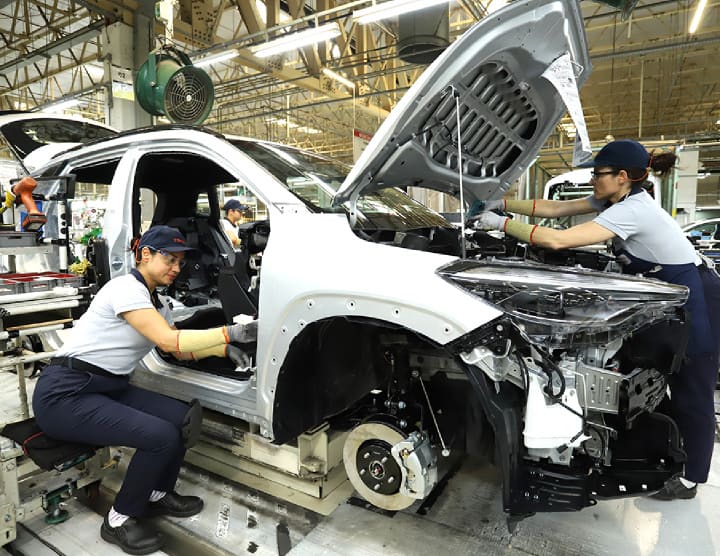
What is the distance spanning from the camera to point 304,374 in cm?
204

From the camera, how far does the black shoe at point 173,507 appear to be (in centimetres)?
225

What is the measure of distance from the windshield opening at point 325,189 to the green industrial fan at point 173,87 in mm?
1945

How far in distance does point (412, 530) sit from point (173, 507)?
1135mm

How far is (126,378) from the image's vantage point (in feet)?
7.27

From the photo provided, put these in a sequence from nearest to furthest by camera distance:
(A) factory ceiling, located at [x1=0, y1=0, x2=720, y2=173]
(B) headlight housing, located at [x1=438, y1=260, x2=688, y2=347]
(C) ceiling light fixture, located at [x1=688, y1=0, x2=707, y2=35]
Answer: (B) headlight housing, located at [x1=438, y1=260, x2=688, y2=347]
(C) ceiling light fixture, located at [x1=688, y1=0, x2=707, y2=35]
(A) factory ceiling, located at [x1=0, y1=0, x2=720, y2=173]

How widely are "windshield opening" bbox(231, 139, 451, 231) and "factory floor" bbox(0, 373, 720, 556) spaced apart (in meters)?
1.37

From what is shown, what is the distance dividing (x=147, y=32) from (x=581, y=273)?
7.90 meters

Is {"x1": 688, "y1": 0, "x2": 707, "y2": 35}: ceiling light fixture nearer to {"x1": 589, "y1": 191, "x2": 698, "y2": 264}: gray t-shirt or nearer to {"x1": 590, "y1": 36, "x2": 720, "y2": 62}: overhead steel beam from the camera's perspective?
{"x1": 590, "y1": 36, "x2": 720, "y2": 62}: overhead steel beam

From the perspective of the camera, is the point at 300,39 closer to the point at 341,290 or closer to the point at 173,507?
the point at 341,290

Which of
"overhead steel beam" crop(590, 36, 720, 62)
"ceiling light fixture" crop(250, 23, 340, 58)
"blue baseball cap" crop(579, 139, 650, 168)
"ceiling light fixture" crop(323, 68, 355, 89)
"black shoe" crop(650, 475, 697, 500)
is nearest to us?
"blue baseball cap" crop(579, 139, 650, 168)

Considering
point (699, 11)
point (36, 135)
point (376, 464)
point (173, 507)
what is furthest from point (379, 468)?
point (699, 11)

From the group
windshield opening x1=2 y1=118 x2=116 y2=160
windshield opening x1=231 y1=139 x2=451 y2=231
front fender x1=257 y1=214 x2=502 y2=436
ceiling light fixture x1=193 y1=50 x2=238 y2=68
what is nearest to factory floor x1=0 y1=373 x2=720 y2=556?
front fender x1=257 y1=214 x2=502 y2=436

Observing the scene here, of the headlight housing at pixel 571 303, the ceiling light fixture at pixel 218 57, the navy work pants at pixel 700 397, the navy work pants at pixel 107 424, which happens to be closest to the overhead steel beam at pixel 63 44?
the ceiling light fixture at pixel 218 57

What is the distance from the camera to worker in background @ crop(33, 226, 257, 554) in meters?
2.00
